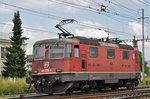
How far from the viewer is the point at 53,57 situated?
17516 millimetres

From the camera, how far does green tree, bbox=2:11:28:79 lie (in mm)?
38875

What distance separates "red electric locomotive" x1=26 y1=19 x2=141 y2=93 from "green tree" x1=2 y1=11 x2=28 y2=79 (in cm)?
2010

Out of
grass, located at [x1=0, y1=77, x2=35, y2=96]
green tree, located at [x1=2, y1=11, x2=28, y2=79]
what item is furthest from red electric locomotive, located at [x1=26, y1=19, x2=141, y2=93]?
green tree, located at [x1=2, y1=11, x2=28, y2=79]

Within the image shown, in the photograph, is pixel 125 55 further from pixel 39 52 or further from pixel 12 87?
pixel 12 87

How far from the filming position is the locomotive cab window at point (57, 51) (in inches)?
685

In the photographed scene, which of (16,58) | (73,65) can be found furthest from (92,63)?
(16,58)

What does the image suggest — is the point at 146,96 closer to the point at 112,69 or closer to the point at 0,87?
the point at 112,69

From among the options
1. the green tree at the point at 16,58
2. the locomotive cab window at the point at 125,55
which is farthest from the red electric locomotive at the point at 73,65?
the green tree at the point at 16,58

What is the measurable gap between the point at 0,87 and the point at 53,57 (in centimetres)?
573

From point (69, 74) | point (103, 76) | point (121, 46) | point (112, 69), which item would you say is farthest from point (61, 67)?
point (121, 46)

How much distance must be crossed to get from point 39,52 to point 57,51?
1465mm

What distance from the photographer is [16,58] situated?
3884cm

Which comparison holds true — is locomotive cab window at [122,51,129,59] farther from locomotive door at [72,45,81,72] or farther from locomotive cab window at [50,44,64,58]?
locomotive cab window at [50,44,64,58]

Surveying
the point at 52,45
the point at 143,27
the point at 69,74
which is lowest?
the point at 69,74
